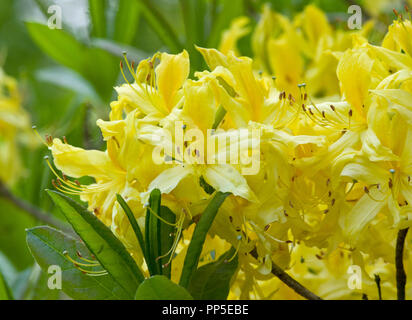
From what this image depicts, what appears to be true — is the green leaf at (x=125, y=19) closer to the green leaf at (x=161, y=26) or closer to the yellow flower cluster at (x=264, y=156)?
the green leaf at (x=161, y=26)

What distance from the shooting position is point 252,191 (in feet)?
2.80

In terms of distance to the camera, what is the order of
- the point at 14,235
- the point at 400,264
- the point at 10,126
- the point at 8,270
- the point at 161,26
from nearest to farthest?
the point at 400,264
the point at 8,270
the point at 161,26
the point at 14,235
the point at 10,126

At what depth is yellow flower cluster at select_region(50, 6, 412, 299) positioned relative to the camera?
33.6 inches

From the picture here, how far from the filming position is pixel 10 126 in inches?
84.3

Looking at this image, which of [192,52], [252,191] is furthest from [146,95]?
[192,52]

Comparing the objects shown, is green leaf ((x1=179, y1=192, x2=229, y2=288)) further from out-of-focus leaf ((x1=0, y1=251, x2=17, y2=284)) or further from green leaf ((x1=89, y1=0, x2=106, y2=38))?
green leaf ((x1=89, y1=0, x2=106, y2=38))

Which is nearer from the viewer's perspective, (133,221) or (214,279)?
(133,221)

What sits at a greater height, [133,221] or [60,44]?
[60,44]

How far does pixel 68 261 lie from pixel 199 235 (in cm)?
25

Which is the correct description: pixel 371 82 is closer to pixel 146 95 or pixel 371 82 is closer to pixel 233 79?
pixel 233 79

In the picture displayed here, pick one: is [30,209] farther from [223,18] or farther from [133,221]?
[133,221]

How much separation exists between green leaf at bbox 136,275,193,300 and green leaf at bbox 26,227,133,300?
12 centimetres

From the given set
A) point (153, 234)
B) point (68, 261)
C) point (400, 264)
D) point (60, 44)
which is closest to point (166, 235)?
point (153, 234)
